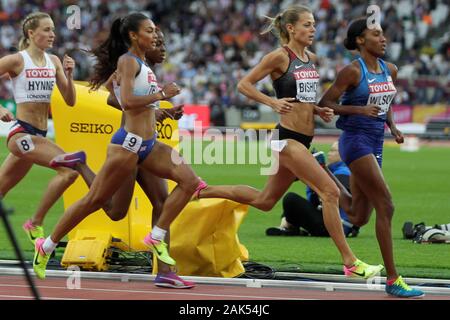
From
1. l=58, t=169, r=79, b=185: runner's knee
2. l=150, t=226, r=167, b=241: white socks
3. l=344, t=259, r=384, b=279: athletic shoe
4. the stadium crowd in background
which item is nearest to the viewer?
l=344, t=259, r=384, b=279: athletic shoe

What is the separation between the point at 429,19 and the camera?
3609 centimetres

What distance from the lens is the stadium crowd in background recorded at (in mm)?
33969

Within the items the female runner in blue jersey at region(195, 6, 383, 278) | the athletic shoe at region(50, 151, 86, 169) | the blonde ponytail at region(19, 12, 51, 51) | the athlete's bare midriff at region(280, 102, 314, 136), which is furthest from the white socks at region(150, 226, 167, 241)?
the blonde ponytail at region(19, 12, 51, 51)

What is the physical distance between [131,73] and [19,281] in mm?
1972

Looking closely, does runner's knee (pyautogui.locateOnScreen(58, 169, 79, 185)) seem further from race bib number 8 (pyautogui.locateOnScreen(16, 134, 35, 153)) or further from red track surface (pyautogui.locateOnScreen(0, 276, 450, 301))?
red track surface (pyautogui.locateOnScreen(0, 276, 450, 301))

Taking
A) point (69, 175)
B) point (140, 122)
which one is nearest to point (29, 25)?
point (69, 175)

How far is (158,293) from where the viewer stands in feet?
Answer: 27.8

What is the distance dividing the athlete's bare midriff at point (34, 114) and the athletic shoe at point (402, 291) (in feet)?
11.1

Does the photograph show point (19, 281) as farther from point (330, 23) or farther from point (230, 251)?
point (330, 23)

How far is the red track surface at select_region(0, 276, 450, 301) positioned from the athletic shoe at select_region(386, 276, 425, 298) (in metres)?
0.06

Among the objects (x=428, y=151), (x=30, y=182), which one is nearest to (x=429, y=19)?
(x=428, y=151)

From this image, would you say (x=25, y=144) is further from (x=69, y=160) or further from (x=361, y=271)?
(x=361, y=271)
